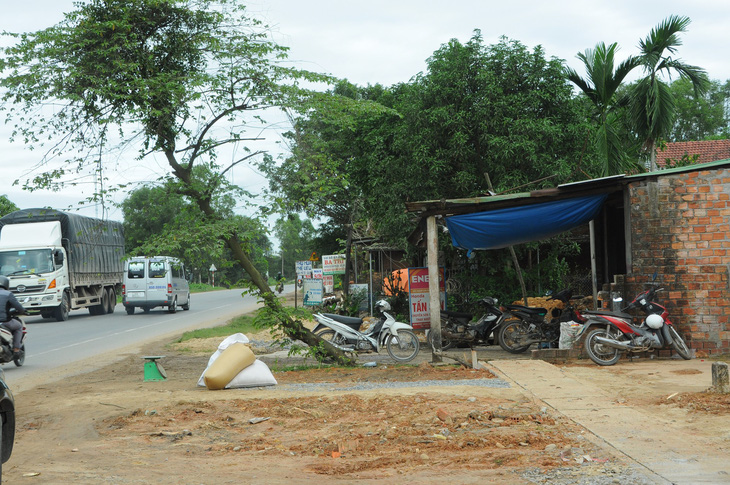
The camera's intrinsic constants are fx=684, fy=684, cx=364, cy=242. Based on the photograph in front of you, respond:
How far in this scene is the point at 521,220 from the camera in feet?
40.5

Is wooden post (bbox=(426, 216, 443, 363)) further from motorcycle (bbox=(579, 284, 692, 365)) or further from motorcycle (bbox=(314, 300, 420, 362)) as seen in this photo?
motorcycle (bbox=(579, 284, 692, 365))

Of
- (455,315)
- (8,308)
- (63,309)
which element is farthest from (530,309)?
(63,309)

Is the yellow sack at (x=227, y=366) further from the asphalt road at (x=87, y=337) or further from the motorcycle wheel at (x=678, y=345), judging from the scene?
Result: the motorcycle wheel at (x=678, y=345)

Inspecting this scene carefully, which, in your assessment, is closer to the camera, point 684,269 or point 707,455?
point 707,455

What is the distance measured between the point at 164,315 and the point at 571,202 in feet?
70.6

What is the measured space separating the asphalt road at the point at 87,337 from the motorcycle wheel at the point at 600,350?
8.98 m

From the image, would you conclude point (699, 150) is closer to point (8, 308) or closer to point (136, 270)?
point (136, 270)

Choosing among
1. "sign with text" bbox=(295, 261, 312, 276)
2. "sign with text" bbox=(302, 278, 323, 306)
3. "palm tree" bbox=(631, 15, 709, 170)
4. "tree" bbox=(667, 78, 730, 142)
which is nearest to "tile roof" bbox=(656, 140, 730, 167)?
"tree" bbox=(667, 78, 730, 142)

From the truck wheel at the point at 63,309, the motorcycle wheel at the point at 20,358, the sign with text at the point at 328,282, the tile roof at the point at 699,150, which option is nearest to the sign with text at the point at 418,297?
the motorcycle wheel at the point at 20,358

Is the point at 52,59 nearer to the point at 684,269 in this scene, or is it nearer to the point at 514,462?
the point at 514,462

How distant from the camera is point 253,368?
9789mm

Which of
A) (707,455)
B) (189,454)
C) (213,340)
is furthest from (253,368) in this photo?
(213,340)

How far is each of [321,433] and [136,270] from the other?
→ 24039 mm

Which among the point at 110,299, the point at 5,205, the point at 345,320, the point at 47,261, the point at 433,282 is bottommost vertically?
the point at 110,299
